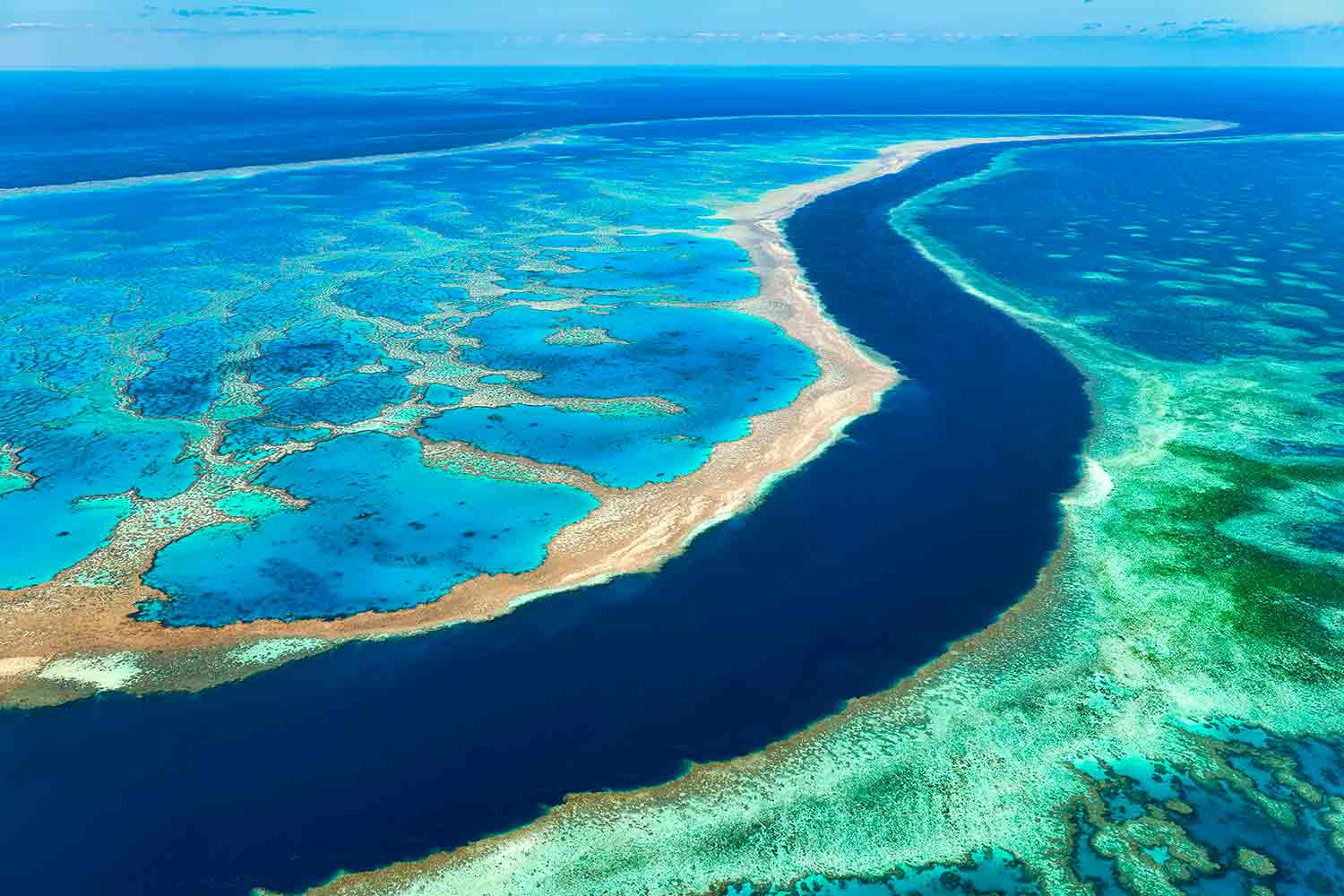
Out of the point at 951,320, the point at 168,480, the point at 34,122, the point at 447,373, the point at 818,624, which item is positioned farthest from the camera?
the point at 34,122

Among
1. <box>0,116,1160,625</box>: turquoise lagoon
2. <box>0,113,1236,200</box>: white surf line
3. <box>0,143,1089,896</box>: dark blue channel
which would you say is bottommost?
<box>0,143,1089,896</box>: dark blue channel

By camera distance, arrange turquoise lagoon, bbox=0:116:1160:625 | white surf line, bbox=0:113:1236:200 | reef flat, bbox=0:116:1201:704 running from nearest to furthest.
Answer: reef flat, bbox=0:116:1201:704 < turquoise lagoon, bbox=0:116:1160:625 < white surf line, bbox=0:113:1236:200

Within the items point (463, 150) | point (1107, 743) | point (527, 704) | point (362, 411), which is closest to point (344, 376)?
point (362, 411)

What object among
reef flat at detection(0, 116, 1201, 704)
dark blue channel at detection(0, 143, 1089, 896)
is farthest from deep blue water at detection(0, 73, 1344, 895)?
reef flat at detection(0, 116, 1201, 704)

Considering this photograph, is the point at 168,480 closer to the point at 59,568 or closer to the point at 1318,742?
the point at 59,568

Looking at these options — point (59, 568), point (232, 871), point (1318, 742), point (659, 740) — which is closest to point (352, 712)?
point (232, 871)

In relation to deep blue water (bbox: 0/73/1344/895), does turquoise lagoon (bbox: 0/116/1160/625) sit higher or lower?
higher

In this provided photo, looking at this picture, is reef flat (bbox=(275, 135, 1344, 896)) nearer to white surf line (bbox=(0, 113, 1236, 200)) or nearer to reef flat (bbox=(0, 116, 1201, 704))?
reef flat (bbox=(0, 116, 1201, 704))
